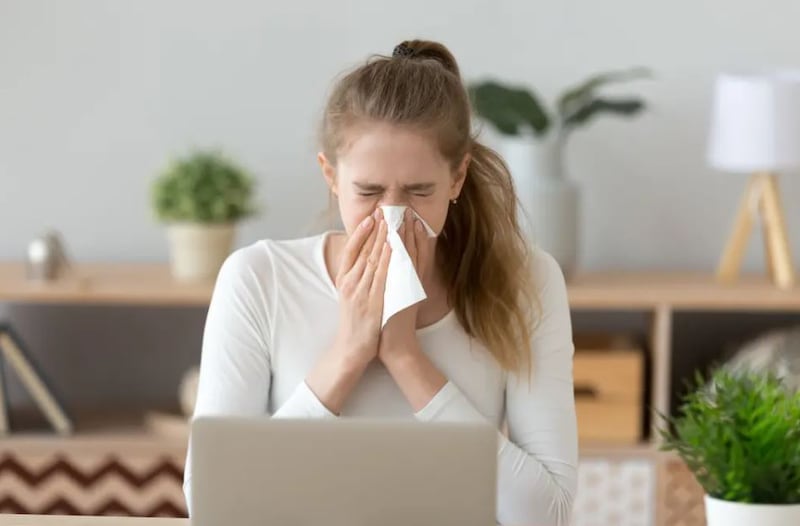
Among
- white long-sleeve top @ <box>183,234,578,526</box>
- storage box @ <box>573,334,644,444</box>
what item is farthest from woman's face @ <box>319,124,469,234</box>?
storage box @ <box>573,334,644,444</box>

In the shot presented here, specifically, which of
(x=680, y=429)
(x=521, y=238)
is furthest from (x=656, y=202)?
(x=680, y=429)

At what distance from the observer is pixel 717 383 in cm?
159

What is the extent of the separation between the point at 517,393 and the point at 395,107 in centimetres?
42

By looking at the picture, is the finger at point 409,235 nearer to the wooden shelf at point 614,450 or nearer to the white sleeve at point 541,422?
the white sleeve at point 541,422

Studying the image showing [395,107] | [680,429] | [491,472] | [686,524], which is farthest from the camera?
[686,524]

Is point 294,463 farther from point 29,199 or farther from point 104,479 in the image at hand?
point 29,199

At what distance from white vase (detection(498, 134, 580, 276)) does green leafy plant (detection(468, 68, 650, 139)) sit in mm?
34

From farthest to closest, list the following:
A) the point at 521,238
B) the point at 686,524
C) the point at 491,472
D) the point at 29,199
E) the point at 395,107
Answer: the point at 29,199 → the point at 686,524 → the point at 521,238 → the point at 395,107 → the point at 491,472

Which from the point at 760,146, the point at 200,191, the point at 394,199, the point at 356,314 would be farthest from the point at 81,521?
the point at 760,146

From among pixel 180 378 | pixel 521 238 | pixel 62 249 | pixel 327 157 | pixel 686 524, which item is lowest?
pixel 686 524

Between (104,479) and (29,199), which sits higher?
(29,199)

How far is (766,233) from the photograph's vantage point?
3150mm

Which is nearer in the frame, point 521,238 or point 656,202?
point 521,238

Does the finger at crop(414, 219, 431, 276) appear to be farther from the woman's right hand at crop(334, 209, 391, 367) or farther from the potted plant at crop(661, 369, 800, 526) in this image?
the potted plant at crop(661, 369, 800, 526)
